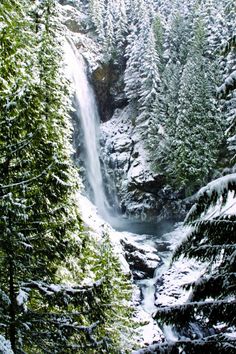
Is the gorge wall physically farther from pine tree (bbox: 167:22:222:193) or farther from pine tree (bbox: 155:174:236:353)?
pine tree (bbox: 155:174:236:353)

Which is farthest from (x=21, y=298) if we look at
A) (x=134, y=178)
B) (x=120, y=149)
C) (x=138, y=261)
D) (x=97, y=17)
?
(x=97, y=17)

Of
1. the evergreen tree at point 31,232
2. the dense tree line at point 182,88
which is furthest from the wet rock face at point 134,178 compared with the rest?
the evergreen tree at point 31,232

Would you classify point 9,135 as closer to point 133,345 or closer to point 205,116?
point 133,345

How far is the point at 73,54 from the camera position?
48500mm

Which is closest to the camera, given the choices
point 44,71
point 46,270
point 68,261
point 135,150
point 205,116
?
point 46,270

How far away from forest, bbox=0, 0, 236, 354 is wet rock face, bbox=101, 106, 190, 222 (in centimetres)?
16

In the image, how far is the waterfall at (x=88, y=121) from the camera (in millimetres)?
43094

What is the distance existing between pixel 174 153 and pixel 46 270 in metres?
32.4

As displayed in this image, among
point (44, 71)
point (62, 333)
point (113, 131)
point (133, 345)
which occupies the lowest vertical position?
point (133, 345)

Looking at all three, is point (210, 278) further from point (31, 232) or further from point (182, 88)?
point (182, 88)

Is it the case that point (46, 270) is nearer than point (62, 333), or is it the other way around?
point (62, 333)

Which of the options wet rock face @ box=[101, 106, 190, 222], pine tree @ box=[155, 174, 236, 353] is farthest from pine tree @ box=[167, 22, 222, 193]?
pine tree @ box=[155, 174, 236, 353]

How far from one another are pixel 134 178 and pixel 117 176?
12.0 feet

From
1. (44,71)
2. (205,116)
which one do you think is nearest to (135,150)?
(205,116)
